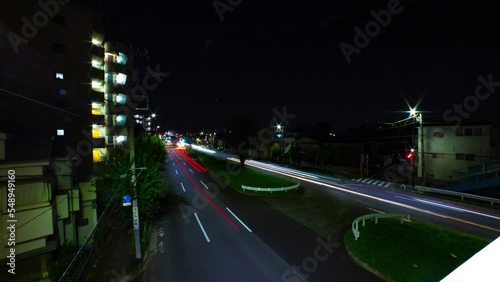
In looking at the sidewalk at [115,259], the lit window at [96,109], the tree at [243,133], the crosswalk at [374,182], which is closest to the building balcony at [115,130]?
the lit window at [96,109]

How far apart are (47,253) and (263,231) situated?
11040 mm

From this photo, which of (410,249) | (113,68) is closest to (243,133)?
(113,68)

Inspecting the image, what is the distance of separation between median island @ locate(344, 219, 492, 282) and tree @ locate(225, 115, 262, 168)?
22377 mm

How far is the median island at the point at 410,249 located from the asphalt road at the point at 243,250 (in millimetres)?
663

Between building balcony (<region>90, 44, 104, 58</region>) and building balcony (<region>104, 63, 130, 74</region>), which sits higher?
building balcony (<region>90, 44, 104, 58</region>)

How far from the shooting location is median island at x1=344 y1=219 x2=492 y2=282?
9.40 metres

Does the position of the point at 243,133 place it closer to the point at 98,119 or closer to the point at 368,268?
the point at 98,119

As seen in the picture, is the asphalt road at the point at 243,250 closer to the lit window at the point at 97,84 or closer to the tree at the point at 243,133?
the tree at the point at 243,133

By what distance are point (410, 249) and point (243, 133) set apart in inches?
1045

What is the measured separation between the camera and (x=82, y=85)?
3020cm

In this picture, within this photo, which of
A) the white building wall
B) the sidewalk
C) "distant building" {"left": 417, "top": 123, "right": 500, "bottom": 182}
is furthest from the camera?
the white building wall

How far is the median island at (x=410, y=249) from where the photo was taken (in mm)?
9398

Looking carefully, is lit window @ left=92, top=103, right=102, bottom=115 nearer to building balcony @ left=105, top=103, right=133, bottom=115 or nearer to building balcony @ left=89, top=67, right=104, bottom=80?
building balcony @ left=105, top=103, right=133, bottom=115

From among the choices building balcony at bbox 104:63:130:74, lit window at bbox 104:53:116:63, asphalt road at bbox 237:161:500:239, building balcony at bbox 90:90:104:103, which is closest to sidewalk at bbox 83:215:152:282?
asphalt road at bbox 237:161:500:239
